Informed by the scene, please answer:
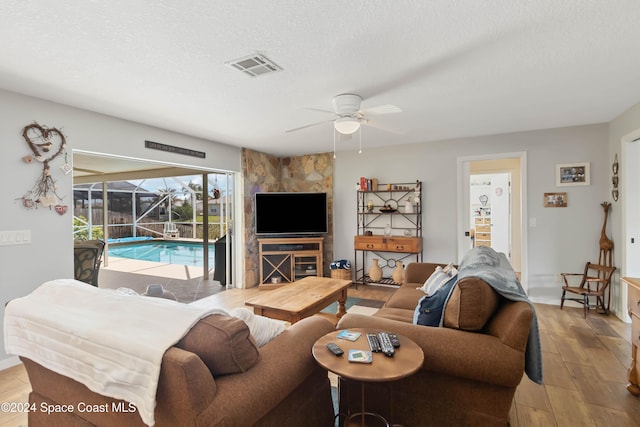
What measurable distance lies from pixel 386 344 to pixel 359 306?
8.64 feet

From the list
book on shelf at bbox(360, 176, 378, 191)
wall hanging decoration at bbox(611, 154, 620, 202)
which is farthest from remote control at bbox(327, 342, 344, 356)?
wall hanging decoration at bbox(611, 154, 620, 202)

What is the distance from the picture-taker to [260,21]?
1711 mm

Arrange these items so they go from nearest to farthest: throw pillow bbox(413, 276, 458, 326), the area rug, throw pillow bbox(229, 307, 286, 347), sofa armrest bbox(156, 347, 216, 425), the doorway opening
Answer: sofa armrest bbox(156, 347, 216, 425), throw pillow bbox(229, 307, 286, 347), throw pillow bbox(413, 276, 458, 326), the area rug, the doorway opening

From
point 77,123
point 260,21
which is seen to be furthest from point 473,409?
point 77,123

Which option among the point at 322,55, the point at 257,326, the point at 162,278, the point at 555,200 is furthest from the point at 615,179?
Answer: the point at 162,278

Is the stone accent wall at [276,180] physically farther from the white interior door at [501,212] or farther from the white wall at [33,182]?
the white interior door at [501,212]

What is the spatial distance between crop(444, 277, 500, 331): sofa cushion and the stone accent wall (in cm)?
403

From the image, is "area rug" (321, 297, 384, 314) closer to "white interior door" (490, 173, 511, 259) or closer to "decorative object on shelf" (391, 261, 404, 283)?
"decorative object on shelf" (391, 261, 404, 283)

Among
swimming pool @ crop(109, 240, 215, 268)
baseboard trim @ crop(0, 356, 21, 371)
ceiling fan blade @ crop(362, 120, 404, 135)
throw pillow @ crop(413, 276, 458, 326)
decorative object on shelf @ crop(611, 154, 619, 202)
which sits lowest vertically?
baseboard trim @ crop(0, 356, 21, 371)

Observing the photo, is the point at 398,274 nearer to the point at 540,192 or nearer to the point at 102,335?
the point at 540,192

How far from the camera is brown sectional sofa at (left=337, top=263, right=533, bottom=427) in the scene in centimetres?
150

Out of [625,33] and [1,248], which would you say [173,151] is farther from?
[625,33]

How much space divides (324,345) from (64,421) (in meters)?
1.24

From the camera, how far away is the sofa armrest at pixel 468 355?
1474 mm
